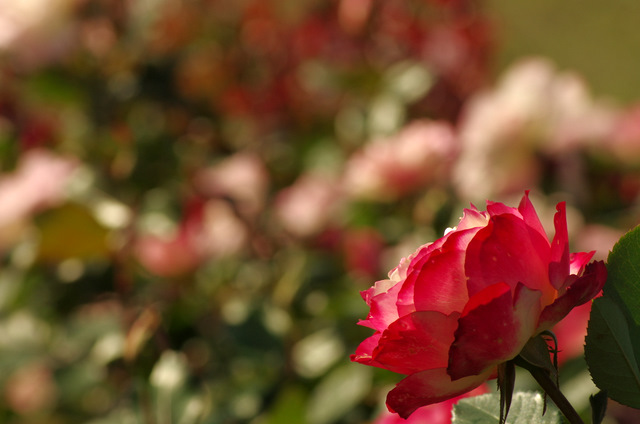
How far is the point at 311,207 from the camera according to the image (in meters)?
0.92

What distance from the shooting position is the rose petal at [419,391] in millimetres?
209

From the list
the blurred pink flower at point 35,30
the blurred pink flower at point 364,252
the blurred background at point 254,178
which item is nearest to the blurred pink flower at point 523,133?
the blurred background at point 254,178

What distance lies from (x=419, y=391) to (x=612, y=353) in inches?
2.4

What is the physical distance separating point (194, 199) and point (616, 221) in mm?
562

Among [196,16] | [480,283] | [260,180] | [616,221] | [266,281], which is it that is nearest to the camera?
[480,283]

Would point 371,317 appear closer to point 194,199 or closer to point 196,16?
point 194,199

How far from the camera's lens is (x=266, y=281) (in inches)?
37.2

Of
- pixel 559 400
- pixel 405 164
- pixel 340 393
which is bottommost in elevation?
pixel 340 393

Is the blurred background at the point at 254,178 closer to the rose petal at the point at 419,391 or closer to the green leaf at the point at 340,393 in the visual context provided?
the green leaf at the point at 340,393

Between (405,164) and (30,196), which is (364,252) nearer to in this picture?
(405,164)

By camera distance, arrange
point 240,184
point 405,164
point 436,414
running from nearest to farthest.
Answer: point 436,414, point 405,164, point 240,184

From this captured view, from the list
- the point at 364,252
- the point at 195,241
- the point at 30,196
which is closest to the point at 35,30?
the point at 30,196

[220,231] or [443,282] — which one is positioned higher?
[443,282]

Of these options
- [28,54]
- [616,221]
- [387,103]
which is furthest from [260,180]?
[616,221]
